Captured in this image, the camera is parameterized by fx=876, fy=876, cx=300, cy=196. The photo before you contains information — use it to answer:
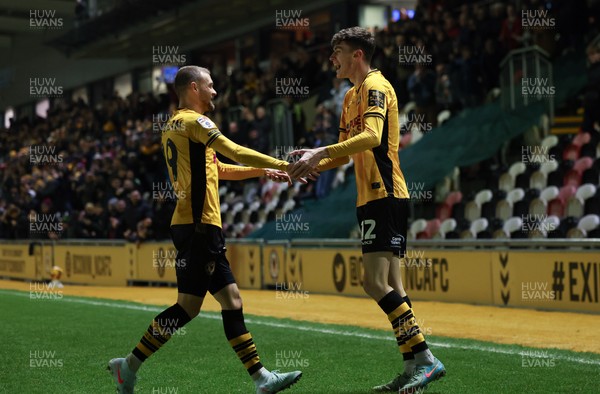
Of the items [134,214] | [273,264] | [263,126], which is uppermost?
[263,126]

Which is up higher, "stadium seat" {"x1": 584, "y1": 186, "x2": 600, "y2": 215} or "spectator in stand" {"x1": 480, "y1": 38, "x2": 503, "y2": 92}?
"spectator in stand" {"x1": 480, "y1": 38, "x2": 503, "y2": 92}

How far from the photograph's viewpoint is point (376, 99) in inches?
239

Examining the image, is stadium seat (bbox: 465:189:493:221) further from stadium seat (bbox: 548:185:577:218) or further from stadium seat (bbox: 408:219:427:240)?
stadium seat (bbox: 548:185:577:218)

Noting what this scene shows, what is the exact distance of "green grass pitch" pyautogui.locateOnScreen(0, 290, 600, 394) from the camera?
670 cm

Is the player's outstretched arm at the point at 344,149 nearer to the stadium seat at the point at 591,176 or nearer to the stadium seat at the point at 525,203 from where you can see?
the stadium seat at the point at 591,176

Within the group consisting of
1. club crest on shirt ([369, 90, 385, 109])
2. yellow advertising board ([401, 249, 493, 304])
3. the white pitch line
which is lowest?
the white pitch line

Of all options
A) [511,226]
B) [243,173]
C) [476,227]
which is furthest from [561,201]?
[243,173]

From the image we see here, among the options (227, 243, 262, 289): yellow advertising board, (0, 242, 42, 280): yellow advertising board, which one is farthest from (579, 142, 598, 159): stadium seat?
(0, 242, 42, 280): yellow advertising board

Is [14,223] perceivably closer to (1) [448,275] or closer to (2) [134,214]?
(2) [134,214]

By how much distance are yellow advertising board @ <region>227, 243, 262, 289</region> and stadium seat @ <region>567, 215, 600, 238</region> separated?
6864 millimetres

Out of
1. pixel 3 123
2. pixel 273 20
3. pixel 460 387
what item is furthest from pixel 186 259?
pixel 3 123

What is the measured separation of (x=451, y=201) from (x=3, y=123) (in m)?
41.5

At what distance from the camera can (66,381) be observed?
7.17 m

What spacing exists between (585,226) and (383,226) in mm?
7850
